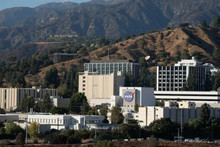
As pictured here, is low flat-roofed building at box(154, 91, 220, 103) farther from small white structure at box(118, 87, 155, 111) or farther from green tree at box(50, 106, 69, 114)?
green tree at box(50, 106, 69, 114)

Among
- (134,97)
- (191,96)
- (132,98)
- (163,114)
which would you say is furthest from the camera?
(191,96)

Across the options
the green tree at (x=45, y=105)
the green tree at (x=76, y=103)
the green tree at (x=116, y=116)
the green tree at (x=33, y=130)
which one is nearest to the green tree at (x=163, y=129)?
the green tree at (x=116, y=116)

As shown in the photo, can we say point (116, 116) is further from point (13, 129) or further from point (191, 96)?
point (191, 96)

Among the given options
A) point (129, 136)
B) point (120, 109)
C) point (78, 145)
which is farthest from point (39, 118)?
point (78, 145)

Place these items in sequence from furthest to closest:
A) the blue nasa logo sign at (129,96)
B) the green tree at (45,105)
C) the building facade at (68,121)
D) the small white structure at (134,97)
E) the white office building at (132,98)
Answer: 1. the green tree at (45,105)
2. the blue nasa logo sign at (129,96)
3. the white office building at (132,98)
4. the small white structure at (134,97)
5. the building facade at (68,121)

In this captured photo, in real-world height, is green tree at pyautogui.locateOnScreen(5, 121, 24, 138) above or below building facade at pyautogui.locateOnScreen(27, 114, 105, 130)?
below

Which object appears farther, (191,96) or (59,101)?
(59,101)

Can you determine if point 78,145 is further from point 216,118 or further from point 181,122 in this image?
point 216,118

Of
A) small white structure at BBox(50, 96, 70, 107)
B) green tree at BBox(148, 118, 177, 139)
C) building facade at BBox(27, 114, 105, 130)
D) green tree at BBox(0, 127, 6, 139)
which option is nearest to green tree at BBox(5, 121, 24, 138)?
green tree at BBox(0, 127, 6, 139)

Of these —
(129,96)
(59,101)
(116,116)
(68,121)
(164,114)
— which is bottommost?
(68,121)

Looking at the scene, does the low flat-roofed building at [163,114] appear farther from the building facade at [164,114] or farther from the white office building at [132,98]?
the white office building at [132,98]

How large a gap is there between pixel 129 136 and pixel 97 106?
4865cm

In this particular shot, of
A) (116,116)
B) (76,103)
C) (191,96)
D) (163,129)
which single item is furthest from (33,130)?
(191,96)

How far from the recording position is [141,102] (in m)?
175
